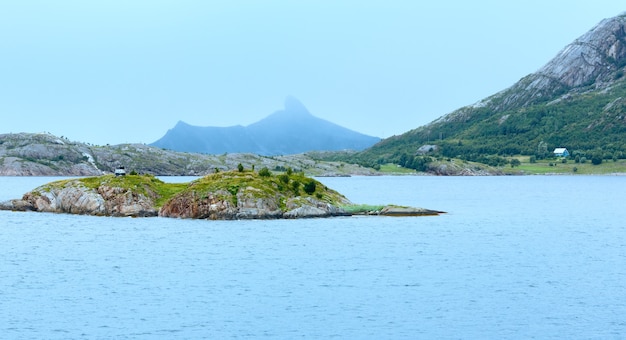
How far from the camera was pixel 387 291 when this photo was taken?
187 ft

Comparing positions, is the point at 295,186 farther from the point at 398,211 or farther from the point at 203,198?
the point at 398,211

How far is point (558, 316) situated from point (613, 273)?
21.4m

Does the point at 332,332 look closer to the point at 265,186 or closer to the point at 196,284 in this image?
the point at 196,284

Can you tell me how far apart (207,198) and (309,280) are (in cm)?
5084

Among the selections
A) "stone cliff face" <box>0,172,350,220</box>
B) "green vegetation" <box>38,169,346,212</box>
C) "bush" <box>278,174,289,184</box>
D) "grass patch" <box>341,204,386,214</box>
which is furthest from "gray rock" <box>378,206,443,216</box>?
"bush" <box>278,174,289,184</box>

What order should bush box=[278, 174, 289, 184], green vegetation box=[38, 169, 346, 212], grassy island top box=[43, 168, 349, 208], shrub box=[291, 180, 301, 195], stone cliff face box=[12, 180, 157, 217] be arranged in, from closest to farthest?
green vegetation box=[38, 169, 346, 212]
grassy island top box=[43, 168, 349, 208]
stone cliff face box=[12, 180, 157, 217]
bush box=[278, 174, 289, 184]
shrub box=[291, 180, 301, 195]

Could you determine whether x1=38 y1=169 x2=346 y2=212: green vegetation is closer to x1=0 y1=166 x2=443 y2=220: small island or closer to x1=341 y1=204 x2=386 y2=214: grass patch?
x1=0 y1=166 x2=443 y2=220: small island

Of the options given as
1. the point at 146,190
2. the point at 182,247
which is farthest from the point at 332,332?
the point at 146,190

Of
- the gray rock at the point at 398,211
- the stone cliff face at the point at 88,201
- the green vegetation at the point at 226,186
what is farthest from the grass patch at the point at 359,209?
the stone cliff face at the point at 88,201

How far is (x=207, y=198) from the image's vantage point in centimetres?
11056

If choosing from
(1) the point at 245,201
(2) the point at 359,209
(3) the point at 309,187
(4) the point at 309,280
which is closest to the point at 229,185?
(1) the point at 245,201

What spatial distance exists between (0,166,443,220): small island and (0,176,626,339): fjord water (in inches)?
95.0

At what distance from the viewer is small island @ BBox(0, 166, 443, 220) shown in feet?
359

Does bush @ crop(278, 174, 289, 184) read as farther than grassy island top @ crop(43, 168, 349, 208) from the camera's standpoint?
Yes
